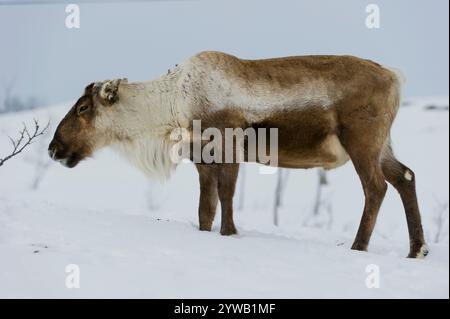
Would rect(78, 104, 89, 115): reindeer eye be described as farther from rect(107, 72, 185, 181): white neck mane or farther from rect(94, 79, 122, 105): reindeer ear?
rect(107, 72, 185, 181): white neck mane

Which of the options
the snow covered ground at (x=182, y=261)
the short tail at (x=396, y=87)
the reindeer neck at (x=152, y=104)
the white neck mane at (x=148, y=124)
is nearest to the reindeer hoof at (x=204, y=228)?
the snow covered ground at (x=182, y=261)

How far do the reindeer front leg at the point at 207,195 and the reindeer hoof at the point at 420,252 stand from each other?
245 cm

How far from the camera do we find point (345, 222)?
94.5 feet

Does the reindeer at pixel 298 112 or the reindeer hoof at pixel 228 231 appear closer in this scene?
the reindeer at pixel 298 112

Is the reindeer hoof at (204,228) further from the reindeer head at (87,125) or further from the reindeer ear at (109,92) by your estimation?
the reindeer ear at (109,92)

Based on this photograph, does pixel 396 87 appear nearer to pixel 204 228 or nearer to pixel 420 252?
pixel 420 252

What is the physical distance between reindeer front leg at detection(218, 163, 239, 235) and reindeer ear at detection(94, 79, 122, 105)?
67.3 inches

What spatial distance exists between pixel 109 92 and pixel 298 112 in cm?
244

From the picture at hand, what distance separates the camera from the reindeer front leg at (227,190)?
7844 mm

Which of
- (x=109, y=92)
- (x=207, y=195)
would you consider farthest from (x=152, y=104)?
(x=207, y=195)

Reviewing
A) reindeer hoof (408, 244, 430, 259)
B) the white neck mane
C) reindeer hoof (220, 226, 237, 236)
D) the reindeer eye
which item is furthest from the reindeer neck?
reindeer hoof (408, 244, 430, 259)

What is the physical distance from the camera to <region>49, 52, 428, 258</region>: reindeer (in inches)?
300

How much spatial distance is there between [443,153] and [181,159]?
115 ft

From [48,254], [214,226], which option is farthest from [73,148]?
[48,254]
